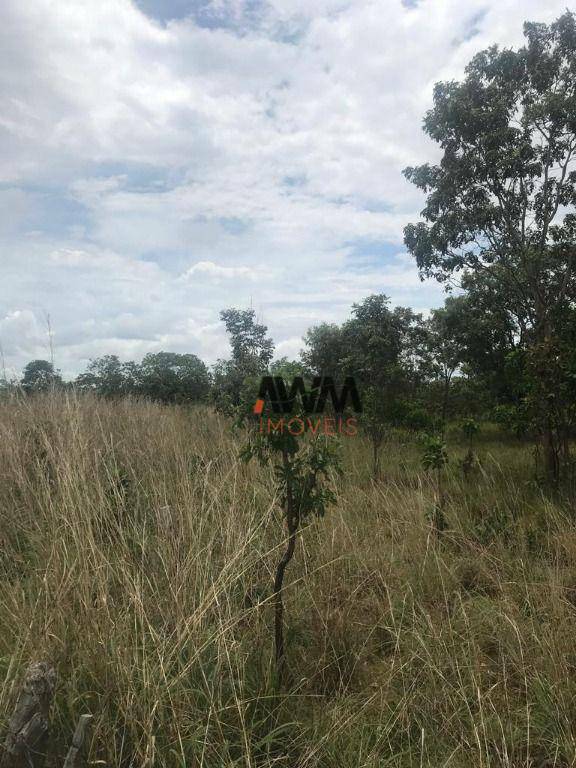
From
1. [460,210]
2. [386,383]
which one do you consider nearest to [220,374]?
[386,383]

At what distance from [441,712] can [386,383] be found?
9463 millimetres

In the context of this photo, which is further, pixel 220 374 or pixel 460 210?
pixel 220 374

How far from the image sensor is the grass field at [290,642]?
1979 mm

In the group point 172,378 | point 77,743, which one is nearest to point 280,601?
point 77,743

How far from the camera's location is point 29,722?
1.56m

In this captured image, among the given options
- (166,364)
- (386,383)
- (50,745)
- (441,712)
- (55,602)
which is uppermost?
(166,364)

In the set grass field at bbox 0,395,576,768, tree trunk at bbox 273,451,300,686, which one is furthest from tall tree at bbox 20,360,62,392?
tree trunk at bbox 273,451,300,686

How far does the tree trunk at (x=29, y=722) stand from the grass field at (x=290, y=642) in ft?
0.83

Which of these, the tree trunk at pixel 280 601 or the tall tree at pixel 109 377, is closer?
the tree trunk at pixel 280 601

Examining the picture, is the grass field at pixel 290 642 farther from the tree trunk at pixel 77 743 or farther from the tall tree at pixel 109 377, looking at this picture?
the tall tree at pixel 109 377

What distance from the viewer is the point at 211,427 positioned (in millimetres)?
7781

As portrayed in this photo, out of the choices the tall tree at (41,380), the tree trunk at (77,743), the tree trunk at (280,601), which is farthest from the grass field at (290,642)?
the tall tree at (41,380)

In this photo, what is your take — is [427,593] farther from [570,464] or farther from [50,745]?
[570,464]

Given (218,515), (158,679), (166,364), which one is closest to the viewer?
(158,679)
